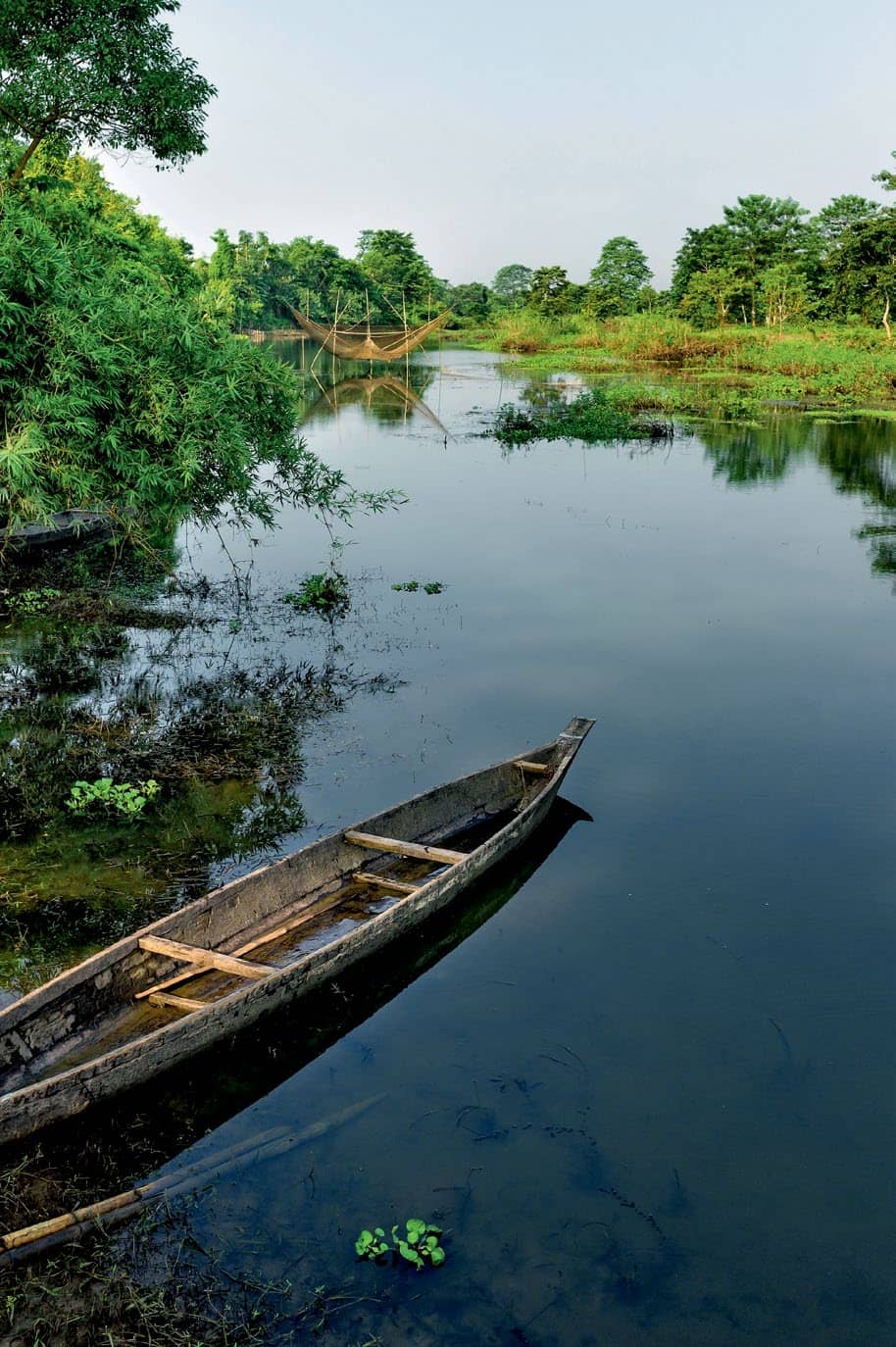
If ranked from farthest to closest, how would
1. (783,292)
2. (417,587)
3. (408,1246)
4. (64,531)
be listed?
(783,292)
(64,531)
(417,587)
(408,1246)

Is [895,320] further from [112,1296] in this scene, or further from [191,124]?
[112,1296]

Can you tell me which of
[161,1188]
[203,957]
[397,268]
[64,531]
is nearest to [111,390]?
[203,957]

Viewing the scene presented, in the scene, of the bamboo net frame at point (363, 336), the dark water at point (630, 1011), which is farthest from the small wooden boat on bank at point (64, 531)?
the bamboo net frame at point (363, 336)

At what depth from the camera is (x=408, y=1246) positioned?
4.51 metres

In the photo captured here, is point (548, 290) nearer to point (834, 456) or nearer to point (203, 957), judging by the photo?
point (834, 456)

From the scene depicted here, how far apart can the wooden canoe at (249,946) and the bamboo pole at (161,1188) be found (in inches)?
18.6

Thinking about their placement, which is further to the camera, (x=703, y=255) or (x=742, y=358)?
(x=703, y=255)

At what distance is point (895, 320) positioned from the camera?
40125mm

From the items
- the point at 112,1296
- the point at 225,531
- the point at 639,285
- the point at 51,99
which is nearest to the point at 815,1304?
the point at 112,1296

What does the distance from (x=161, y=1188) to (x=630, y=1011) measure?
2901mm

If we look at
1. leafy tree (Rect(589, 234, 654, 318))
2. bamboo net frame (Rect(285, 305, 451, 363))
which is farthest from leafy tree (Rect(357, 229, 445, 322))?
bamboo net frame (Rect(285, 305, 451, 363))

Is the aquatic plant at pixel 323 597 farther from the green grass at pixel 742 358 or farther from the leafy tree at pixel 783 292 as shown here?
the leafy tree at pixel 783 292

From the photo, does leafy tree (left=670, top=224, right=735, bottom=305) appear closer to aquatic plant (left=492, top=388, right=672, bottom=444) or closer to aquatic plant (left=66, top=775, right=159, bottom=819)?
aquatic plant (left=492, top=388, right=672, bottom=444)

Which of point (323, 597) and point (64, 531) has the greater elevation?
point (64, 531)
